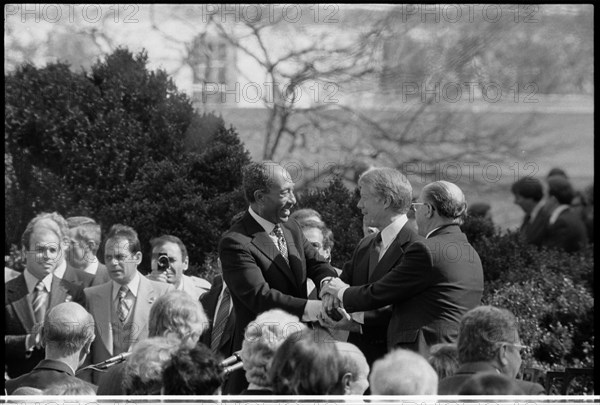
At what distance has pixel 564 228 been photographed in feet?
28.2

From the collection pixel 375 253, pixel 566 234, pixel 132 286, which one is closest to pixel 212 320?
pixel 132 286

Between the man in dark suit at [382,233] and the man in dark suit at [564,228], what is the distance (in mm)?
2986

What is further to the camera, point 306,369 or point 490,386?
point 306,369

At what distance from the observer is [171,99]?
769 cm

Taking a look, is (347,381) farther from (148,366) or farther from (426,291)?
(426,291)

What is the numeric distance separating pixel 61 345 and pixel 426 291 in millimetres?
1887

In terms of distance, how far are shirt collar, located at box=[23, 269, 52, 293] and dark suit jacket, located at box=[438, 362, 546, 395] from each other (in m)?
3.20

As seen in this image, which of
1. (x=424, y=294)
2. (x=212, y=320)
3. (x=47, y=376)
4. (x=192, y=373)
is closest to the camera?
(x=192, y=373)

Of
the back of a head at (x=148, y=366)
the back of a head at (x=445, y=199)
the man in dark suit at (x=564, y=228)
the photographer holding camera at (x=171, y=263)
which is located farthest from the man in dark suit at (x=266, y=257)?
the man in dark suit at (x=564, y=228)

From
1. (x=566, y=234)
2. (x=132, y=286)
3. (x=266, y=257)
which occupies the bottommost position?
(x=132, y=286)

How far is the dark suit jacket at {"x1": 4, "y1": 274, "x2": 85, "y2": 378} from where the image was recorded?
672 cm

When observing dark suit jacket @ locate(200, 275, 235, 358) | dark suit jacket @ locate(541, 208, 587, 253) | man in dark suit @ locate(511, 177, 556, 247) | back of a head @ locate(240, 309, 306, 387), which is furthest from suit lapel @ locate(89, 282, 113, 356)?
dark suit jacket @ locate(541, 208, 587, 253)

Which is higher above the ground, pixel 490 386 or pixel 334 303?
pixel 334 303

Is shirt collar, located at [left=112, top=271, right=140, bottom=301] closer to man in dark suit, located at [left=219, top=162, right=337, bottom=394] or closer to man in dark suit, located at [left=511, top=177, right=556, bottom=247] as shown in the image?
man in dark suit, located at [left=219, top=162, right=337, bottom=394]
